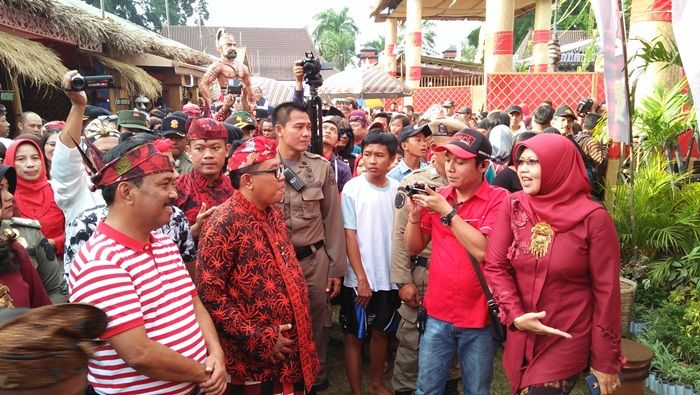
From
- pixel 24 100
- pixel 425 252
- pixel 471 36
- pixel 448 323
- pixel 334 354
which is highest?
pixel 471 36

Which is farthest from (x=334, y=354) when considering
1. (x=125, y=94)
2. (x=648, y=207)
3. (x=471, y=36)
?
(x=471, y=36)

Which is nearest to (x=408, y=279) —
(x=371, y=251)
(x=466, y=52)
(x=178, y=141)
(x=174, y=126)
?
(x=371, y=251)

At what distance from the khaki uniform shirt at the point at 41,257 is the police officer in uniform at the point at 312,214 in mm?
1286

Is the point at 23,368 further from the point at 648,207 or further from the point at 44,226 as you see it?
the point at 648,207

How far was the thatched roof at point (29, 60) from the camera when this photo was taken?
6301mm

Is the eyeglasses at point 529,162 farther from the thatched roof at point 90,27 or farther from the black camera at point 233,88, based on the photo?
the thatched roof at point 90,27

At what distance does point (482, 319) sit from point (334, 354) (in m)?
2.00

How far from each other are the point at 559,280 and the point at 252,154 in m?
1.55

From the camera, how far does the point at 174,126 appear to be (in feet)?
14.6

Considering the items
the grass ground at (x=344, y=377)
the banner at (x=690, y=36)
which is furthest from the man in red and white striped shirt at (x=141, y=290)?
the banner at (x=690, y=36)

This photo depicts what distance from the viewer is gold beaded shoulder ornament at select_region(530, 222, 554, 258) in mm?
2252

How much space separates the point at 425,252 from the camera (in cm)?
317

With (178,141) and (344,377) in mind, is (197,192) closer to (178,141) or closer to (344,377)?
(178,141)

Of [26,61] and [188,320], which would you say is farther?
[26,61]
